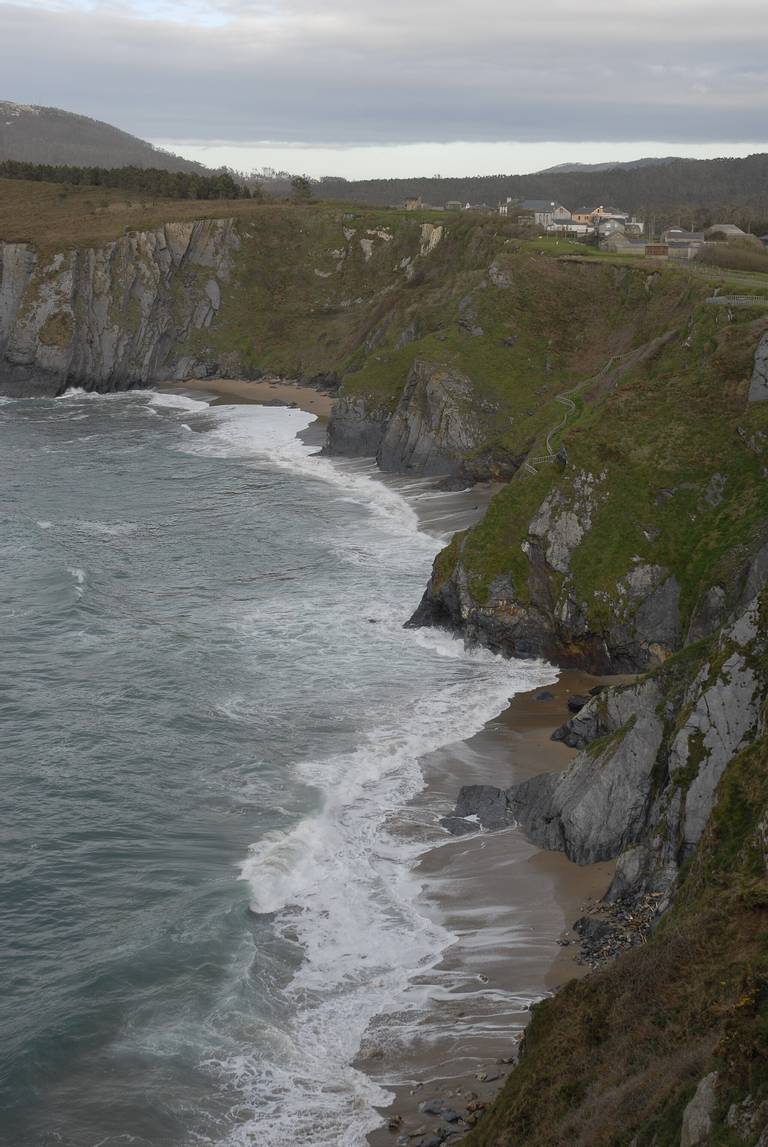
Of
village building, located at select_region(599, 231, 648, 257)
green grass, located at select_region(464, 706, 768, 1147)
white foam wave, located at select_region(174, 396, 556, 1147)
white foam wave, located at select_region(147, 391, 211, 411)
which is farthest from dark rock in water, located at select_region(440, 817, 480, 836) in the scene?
white foam wave, located at select_region(147, 391, 211, 411)

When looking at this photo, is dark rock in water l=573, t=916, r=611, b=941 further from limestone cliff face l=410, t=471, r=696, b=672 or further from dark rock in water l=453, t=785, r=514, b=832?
limestone cliff face l=410, t=471, r=696, b=672

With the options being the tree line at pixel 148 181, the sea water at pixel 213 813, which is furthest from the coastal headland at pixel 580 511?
the tree line at pixel 148 181

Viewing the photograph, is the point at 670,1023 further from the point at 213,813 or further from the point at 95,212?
the point at 95,212

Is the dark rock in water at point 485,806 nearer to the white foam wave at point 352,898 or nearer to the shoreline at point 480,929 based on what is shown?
the shoreline at point 480,929

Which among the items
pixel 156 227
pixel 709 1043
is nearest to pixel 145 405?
pixel 156 227

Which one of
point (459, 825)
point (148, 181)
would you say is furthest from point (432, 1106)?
point (148, 181)

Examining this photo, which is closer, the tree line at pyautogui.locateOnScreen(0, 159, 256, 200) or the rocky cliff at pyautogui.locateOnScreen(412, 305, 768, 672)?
the rocky cliff at pyautogui.locateOnScreen(412, 305, 768, 672)
